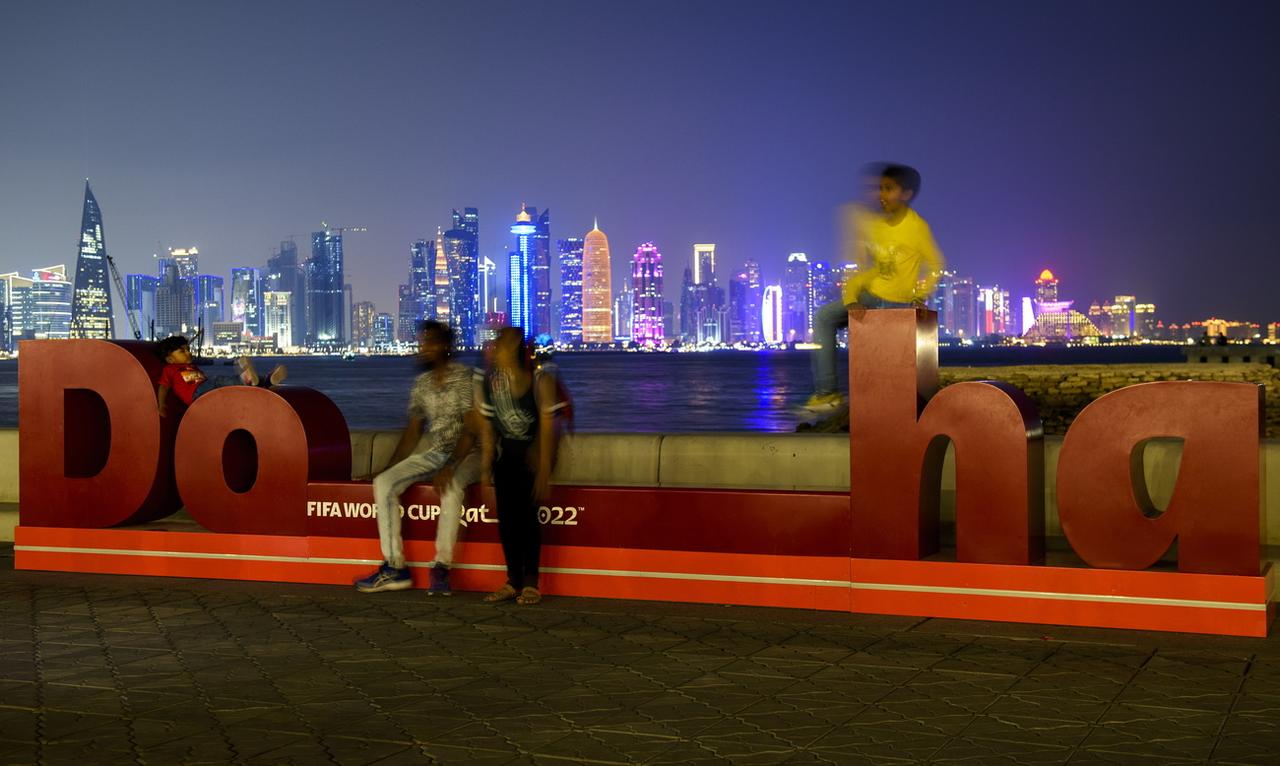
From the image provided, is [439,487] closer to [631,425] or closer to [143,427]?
[143,427]

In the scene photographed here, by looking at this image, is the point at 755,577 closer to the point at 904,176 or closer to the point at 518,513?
the point at 518,513

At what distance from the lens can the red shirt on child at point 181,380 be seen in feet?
33.6

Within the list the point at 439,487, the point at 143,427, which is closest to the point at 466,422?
the point at 439,487

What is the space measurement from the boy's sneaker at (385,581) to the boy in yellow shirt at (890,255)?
10.6ft

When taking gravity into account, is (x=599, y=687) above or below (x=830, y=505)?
below

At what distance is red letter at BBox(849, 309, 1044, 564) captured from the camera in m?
8.20

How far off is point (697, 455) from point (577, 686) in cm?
428

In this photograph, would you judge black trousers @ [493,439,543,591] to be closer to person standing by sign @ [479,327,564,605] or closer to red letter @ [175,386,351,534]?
person standing by sign @ [479,327,564,605]

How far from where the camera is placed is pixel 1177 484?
25.9 ft

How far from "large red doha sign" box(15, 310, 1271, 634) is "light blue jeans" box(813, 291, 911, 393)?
0.41 m

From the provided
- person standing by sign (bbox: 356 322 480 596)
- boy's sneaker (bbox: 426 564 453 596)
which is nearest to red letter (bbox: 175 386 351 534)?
person standing by sign (bbox: 356 322 480 596)

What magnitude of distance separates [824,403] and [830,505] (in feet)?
3.69

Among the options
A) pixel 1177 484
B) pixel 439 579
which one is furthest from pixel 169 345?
pixel 1177 484

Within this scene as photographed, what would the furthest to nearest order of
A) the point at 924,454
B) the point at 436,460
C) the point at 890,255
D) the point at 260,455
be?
the point at 260,455 < the point at 436,460 < the point at 890,255 < the point at 924,454
